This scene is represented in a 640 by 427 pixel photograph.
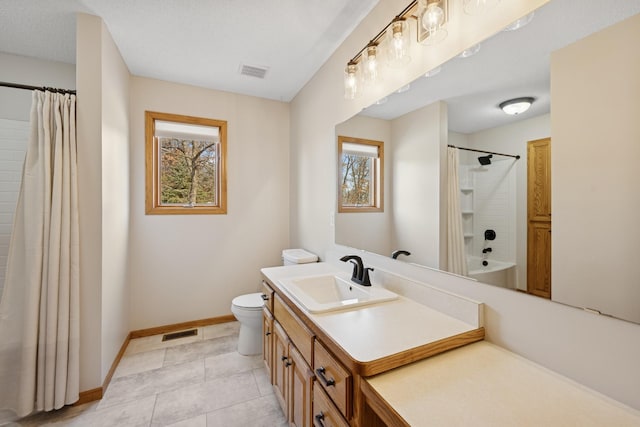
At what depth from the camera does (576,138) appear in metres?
0.79

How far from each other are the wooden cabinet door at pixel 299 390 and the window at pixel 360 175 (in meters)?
0.97

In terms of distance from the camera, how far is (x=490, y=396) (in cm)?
74

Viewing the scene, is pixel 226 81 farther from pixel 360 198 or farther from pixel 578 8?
pixel 578 8

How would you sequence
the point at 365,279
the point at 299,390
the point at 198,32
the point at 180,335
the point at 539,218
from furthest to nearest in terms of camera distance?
the point at 180,335 < the point at 198,32 < the point at 365,279 < the point at 299,390 < the point at 539,218

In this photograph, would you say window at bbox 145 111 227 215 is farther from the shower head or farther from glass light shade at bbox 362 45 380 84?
the shower head

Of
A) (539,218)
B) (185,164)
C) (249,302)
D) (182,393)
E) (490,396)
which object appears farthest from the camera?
(185,164)

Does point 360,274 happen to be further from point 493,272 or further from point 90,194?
point 90,194

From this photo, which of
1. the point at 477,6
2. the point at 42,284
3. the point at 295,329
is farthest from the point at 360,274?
the point at 42,284

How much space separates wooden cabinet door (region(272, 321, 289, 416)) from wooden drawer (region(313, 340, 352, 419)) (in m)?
0.43

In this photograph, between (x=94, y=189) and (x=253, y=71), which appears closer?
(x=94, y=189)

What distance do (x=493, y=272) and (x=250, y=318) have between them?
189 cm

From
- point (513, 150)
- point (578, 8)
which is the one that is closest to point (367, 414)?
Answer: point (513, 150)

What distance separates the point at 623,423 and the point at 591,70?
3.06 feet

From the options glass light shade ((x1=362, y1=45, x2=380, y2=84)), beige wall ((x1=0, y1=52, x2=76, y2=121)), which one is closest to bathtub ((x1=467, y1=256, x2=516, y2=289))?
glass light shade ((x1=362, y1=45, x2=380, y2=84))
